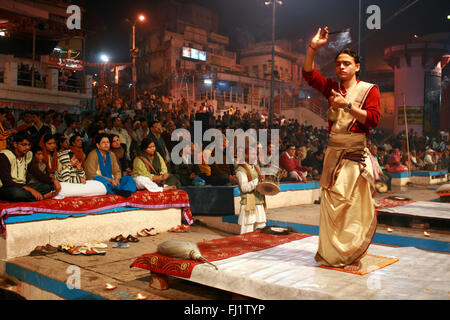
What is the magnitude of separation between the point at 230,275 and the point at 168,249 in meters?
0.83

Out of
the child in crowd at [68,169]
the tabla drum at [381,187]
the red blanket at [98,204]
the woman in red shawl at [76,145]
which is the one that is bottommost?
the tabla drum at [381,187]

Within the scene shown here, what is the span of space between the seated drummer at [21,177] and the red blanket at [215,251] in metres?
2.49

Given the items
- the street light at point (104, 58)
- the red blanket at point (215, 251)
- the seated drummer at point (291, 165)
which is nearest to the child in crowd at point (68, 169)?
the red blanket at point (215, 251)

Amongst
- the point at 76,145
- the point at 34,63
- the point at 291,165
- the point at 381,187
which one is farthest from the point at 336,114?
the point at 34,63

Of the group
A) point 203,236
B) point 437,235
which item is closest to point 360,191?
point 437,235

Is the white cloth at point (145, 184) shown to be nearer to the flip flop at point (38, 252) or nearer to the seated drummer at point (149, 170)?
the seated drummer at point (149, 170)

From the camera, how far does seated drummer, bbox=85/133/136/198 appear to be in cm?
693

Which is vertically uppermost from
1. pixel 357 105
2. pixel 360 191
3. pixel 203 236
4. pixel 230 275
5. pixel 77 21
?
pixel 77 21

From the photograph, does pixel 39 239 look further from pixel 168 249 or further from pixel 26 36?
pixel 26 36

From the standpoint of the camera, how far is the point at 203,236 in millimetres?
7453

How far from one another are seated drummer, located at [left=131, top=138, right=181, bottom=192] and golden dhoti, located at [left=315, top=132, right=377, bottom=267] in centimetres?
437

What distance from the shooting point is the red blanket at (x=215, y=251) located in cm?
379

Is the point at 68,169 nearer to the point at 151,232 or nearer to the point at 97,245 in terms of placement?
the point at 97,245

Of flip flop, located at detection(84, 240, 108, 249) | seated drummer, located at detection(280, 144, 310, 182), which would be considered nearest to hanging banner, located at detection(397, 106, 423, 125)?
seated drummer, located at detection(280, 144, 310, 182)
